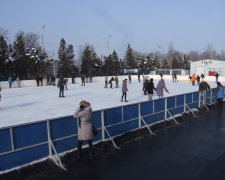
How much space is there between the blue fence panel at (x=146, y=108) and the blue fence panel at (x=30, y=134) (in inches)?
155

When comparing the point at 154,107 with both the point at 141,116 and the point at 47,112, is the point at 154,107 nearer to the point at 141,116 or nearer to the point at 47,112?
the point at 141,116

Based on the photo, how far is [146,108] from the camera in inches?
354

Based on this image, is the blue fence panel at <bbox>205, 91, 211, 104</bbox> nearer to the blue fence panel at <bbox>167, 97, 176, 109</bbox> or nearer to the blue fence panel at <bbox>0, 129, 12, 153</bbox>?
the blue fence panel at <bbox>167, 97, 176, 109</bbox>

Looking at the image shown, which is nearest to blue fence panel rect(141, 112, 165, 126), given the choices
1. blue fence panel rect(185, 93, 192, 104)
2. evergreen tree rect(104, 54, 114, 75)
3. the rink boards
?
the rink boards

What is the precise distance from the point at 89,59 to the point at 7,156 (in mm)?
41864

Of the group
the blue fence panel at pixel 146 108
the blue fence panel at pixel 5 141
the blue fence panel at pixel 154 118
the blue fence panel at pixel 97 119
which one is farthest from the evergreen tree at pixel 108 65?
the blue fence panel at pixel 5 141

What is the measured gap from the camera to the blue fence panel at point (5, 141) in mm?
5133

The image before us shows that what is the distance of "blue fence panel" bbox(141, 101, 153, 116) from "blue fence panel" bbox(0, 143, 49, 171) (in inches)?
156

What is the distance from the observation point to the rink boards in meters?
5.29

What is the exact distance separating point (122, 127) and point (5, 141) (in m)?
3.74

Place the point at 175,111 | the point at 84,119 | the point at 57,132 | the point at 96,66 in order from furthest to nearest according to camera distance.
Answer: the point at 96,66
the point at 175,111
the point at 57,132
the point at 84,119

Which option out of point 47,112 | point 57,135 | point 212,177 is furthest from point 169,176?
point 47,112

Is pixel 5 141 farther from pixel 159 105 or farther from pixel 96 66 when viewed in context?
pixel 96 66

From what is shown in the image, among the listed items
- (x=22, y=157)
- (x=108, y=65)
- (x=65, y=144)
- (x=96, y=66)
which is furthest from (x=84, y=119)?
(x=108, y=65)
